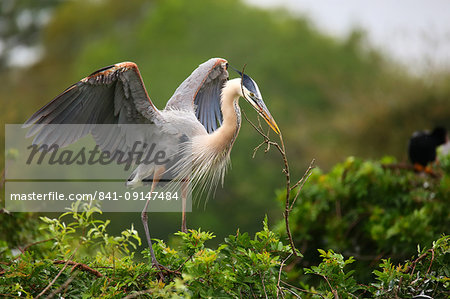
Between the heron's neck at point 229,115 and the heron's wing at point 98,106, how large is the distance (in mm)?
457

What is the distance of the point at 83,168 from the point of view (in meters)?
16.0

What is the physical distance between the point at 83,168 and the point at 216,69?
1244 centimetres

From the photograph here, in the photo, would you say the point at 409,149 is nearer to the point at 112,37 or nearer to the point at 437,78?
the point at 437,78

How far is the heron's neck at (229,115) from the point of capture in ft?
12.8

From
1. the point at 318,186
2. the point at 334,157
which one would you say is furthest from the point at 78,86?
the point at 334,157

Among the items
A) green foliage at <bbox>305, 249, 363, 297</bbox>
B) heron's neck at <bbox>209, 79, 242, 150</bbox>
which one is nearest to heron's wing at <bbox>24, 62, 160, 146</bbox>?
heron's neck at <bbox>209, 79, 242, 150</bbox>

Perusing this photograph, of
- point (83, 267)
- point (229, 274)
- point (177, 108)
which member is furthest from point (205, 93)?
point (229, 274)

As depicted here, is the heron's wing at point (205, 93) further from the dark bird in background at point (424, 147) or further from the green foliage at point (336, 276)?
the dark bird in background at point (424, 147)

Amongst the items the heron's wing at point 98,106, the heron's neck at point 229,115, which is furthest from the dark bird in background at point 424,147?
the heron's wing at point 98,106

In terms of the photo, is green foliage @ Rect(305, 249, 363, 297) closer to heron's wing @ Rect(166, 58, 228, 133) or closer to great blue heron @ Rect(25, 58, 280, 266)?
great blue heron @ Rect(25, 58, 280, 266)

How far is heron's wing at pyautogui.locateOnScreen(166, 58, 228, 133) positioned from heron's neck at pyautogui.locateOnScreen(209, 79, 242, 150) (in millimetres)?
262

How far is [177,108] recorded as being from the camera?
421 cm

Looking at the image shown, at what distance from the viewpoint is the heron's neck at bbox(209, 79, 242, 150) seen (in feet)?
12.8

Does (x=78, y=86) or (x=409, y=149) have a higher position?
(x=78, y=86)
